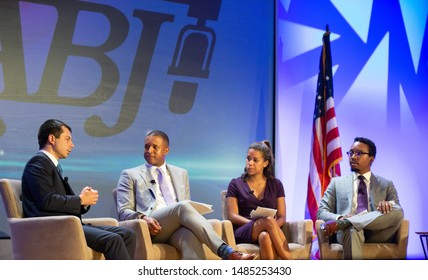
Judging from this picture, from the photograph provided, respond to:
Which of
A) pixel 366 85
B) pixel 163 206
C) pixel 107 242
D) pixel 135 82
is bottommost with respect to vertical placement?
pixel 107 242

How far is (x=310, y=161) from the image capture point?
6469mm

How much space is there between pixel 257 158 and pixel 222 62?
1.81 metres

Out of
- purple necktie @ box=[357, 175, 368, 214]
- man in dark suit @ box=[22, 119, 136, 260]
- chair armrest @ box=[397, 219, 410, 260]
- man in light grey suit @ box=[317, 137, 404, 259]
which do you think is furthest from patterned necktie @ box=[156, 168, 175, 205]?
chair armrest @ box=[397, 219, 410, 260]

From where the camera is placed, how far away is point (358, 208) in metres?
5.30

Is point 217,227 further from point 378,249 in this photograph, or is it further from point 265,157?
point 378,249

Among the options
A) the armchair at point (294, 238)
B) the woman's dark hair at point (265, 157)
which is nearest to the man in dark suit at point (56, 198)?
the armchair at point (294, 238)

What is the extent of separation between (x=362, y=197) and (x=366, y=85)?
2214mm

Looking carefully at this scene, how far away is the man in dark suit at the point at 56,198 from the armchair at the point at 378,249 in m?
1.59

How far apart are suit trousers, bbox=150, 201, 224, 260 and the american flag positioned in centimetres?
216

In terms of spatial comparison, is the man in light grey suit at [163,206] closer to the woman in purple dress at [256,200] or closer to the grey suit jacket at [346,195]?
the woman in purple dress at [256,200]

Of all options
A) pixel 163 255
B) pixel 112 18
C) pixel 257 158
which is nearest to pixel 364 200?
pixel 257 158

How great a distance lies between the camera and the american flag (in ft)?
20.8

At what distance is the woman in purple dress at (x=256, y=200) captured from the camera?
4645 millimetres

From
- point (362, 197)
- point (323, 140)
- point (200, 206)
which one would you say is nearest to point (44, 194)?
point (200, 206)
